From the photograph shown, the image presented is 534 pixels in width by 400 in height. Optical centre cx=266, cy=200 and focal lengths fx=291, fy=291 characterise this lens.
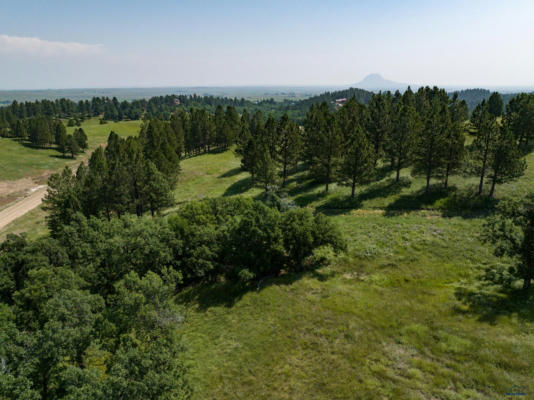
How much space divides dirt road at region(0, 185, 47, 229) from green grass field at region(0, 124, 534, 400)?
180 feet

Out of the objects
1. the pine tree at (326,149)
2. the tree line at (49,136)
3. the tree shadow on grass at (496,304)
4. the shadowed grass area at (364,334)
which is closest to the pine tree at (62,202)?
the shadowed grass area at (364,334)

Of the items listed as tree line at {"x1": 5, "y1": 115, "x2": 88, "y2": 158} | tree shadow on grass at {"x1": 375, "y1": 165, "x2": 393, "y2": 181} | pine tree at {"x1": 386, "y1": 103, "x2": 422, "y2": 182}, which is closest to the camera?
pine tree at {"x1": 386, "y1": 103, "x2": 422, "y2": 182}

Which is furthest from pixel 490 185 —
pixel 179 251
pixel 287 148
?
pixel 179 251

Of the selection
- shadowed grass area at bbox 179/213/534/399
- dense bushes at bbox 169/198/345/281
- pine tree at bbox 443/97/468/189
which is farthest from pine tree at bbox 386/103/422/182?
dense bushes at bbox 169/198/345/281

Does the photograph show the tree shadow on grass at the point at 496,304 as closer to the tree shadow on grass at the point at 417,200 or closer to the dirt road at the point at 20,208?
the tree shadow on grass at the point at 417,200

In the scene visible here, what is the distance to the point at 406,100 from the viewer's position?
278ft

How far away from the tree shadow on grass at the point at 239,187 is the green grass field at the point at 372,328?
95.5 feet

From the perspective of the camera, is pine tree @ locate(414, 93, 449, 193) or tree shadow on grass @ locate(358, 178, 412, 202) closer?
pine tree @ locate(414, 93, 449, 193)

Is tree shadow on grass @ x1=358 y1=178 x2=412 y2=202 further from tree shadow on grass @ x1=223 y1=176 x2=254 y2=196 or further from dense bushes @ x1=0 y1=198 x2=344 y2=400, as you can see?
tree shadow on grass @ x1=223 y1=176 x2=254 y2=196

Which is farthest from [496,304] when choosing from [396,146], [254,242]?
[396,146]

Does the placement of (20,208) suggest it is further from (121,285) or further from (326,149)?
(326,149)

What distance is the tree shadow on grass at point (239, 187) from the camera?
6619 centimetres

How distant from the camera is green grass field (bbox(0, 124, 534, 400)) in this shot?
2056 cm

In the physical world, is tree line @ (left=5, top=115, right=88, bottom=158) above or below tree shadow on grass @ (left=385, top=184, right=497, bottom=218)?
above
